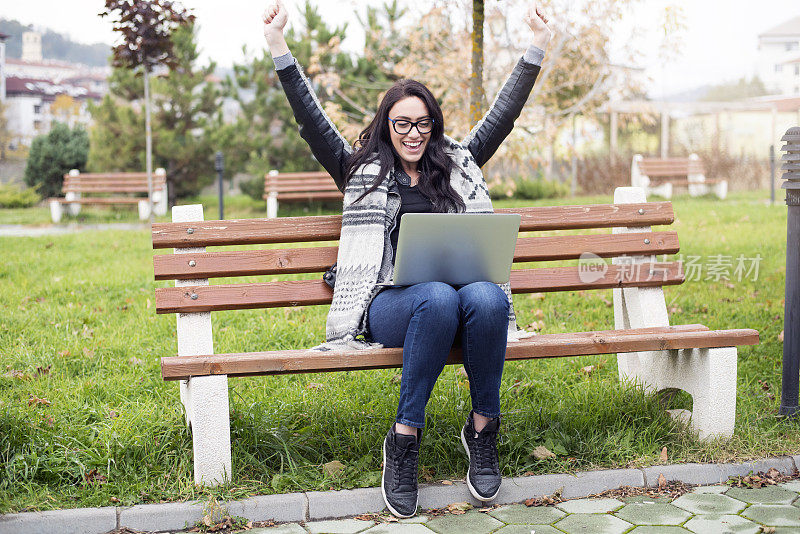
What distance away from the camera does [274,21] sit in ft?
9.80

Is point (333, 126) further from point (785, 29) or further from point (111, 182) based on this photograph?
point (785, 29)

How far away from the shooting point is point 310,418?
340 cm

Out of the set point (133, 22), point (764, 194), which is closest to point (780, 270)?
point (133, 22)

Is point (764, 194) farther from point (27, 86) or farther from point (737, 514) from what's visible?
point (27, 86)

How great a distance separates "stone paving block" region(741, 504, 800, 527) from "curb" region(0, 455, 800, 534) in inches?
10.5

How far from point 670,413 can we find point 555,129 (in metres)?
6.25

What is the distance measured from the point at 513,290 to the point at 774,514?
1271 mm

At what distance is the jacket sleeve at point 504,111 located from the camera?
3428 millimetres

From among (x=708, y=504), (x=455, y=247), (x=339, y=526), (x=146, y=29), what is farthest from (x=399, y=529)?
(x=146, y=29)

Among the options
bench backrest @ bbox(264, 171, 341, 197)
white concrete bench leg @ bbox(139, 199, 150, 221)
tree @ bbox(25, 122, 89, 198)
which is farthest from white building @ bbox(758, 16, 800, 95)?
tree @ bbox(25, 122, 89, 198)

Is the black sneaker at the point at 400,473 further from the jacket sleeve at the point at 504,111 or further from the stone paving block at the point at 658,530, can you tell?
the jacket sleeve at the point at 504,111

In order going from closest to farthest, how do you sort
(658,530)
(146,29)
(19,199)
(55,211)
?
(658,530) → (146,29) → (55,211) → (19,199)

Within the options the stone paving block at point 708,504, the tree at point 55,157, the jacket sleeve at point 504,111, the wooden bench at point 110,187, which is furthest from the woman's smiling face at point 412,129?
the tree at point 55,157

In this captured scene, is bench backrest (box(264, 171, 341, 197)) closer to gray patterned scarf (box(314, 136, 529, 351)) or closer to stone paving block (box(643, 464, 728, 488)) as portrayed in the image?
gray patterned scarf (box(314, 136, 529, 351))
